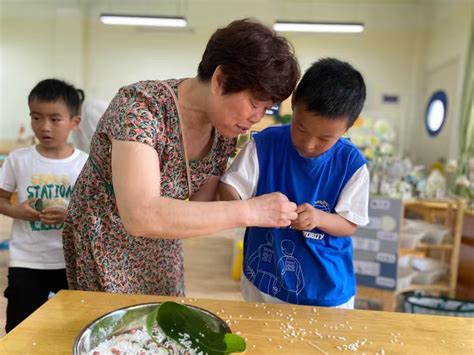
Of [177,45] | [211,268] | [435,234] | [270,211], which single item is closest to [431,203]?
[435,234]

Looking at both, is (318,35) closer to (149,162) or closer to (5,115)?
(5,115)

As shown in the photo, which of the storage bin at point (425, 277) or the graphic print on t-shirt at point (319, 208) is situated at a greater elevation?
the graphic print on t-shirt at point (319, 208)

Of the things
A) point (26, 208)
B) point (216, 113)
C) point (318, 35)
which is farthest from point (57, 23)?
point (216, 113)

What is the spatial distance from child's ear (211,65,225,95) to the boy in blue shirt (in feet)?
0.78

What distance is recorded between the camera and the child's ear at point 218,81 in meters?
0.96

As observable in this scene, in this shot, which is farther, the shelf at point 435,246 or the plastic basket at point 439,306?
the shelf at point 435,246

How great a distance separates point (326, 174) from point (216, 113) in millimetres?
380

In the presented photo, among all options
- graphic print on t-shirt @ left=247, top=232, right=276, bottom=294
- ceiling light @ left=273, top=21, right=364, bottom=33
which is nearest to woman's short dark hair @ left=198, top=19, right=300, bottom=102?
graphic print on t-shirt @ left=247, top=232, right=276, bottom=294

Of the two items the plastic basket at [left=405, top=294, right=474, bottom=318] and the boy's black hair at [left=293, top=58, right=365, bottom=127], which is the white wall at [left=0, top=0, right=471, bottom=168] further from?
the boy's black hair at [left=293, top=58, right=365, bottom=127]

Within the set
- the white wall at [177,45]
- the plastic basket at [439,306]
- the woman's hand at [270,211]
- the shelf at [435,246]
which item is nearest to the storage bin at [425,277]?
the shelf at [435,246]

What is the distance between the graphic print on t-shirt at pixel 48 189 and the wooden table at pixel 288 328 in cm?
49

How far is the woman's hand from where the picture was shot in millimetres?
939

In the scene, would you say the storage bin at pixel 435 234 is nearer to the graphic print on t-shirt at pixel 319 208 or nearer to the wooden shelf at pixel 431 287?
the wooden shelf at pixel 431 287

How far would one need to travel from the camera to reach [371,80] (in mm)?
6941
